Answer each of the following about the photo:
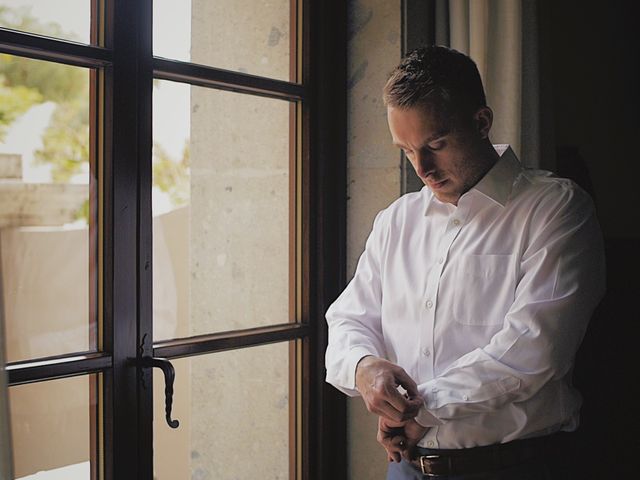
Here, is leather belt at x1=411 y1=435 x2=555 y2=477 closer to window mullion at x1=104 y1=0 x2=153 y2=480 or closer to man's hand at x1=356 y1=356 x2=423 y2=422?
man's hand at x1=356 y1=356 x2=423 y2=422

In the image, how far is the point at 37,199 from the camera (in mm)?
1677

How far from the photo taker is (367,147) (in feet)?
7.92

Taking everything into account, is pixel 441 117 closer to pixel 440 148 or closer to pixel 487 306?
pixel 440 148

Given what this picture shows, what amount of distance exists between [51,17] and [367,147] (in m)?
1.04

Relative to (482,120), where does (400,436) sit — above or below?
below

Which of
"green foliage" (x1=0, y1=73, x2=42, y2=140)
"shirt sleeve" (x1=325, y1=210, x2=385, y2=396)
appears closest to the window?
"green foliage" (x1=0, y1=73, x2=42, y2=140)

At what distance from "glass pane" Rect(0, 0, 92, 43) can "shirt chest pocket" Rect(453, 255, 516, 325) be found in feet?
3.31

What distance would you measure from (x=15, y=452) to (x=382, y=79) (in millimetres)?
1451

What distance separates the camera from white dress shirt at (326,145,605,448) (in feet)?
5.11

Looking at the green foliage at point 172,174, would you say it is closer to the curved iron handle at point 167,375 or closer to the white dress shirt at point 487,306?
the curved iron handle at point 167,375

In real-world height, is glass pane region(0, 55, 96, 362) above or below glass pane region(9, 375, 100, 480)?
above

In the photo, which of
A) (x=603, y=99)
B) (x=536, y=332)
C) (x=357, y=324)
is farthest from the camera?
(x=603, y=99)

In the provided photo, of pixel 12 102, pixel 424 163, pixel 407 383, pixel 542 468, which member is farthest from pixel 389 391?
pixel 12 102

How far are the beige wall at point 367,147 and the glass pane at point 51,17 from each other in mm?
924
